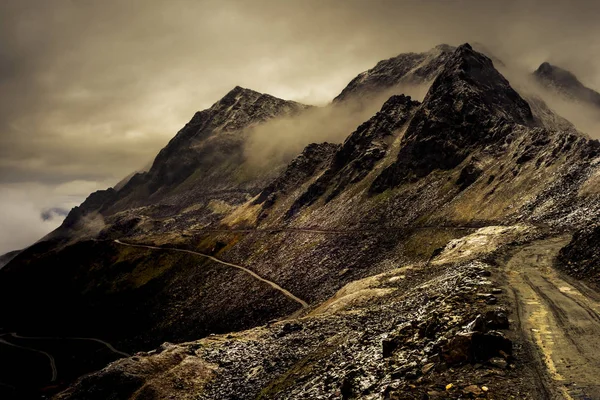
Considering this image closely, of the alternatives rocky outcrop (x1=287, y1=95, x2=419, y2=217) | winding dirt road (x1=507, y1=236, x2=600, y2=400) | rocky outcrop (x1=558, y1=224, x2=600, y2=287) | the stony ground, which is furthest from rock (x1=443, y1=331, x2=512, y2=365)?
rocky outcrop (x1=287, y1=95, x2=419, y2=217)

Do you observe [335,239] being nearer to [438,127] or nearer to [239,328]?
[239,328]

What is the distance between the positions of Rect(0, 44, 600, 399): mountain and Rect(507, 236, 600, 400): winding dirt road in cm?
48

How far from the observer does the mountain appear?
74.0 ft

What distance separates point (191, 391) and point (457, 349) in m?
33.7

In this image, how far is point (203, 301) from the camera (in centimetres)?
12606

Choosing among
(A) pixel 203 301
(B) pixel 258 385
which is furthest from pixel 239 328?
(B) pixel 258 385

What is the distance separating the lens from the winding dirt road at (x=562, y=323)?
15820mm

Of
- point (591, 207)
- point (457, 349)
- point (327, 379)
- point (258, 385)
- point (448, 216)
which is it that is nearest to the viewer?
point (457, 349)

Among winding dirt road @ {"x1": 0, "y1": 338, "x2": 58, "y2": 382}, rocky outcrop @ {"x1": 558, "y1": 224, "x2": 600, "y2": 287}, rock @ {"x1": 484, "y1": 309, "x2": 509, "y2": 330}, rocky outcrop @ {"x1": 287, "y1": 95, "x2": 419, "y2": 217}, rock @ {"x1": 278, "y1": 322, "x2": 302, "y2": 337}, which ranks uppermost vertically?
rocky outcrop @ {"x1": 287, "y1": 95, "x2": 419, "y2": 217}

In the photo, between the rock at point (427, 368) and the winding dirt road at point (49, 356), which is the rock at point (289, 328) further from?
the winding dirt road at point (49, 356)

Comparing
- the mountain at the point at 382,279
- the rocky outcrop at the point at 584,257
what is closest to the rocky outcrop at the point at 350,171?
the mountain at the point at 382,279

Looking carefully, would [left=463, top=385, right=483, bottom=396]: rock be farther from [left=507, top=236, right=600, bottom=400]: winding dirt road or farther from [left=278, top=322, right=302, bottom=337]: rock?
[left=278, top=322, right=302, bottom=337]: rock

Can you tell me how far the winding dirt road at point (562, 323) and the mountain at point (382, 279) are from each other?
19.0 inches

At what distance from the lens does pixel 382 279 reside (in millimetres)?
57562
